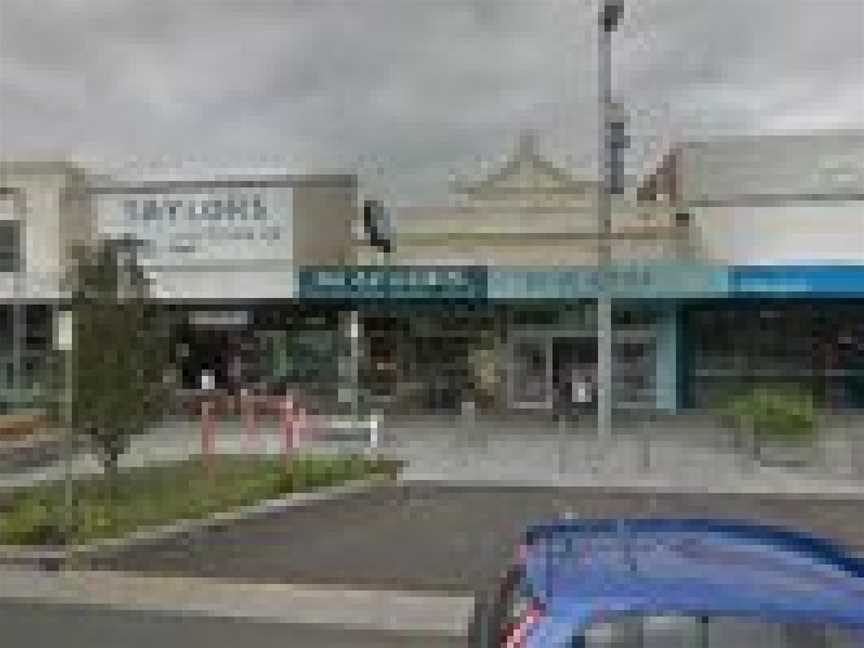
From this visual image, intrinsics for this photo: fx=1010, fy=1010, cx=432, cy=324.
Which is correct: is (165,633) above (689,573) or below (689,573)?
below

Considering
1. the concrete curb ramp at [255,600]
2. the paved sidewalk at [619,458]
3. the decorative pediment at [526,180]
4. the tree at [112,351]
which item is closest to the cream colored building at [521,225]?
the decorative pediment at [526,180]

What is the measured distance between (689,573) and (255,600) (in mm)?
5629

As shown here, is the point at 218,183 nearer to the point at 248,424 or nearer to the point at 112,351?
the point at 248,424

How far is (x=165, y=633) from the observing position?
24.3ft

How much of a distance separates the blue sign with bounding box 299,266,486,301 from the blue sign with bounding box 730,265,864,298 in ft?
19.1

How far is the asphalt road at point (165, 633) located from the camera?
7.18 metres

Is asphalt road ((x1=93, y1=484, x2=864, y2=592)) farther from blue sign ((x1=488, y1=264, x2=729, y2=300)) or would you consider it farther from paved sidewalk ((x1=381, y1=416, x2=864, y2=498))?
blue sign ((x1=488, y1=264, x2=729, y2=300))

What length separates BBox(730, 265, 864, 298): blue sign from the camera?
21.9 metres

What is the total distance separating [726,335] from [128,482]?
1783 centimetres

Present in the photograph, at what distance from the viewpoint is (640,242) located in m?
25.5

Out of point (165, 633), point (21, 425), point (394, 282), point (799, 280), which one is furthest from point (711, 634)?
point (394, 282)

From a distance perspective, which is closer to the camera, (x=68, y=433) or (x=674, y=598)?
(x=674, y=598)

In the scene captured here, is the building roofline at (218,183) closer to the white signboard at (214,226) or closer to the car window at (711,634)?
the white signboard at (214,226)

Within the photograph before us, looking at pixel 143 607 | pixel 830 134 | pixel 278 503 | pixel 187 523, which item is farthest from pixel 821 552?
pixel 830 134
